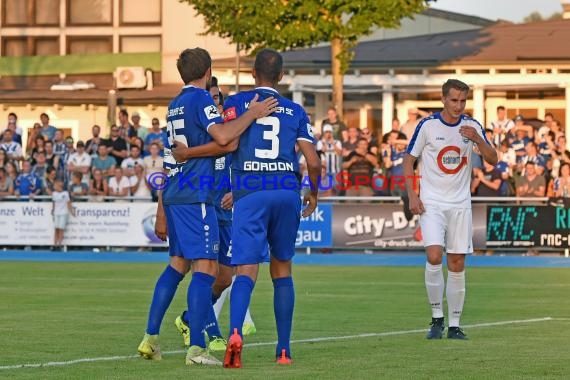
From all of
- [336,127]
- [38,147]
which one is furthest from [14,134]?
[336,127]

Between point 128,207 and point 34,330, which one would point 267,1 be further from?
point 34,330

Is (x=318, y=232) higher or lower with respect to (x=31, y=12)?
lower

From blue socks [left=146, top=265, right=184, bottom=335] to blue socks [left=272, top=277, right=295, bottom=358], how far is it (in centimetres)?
78

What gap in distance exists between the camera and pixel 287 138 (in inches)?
396

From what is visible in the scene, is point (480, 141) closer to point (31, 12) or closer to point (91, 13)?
point (91, 13)

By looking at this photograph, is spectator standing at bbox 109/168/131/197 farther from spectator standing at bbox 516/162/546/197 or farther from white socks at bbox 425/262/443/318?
white socks at bbox 425/262/443/318

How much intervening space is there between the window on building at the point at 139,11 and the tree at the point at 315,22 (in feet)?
67.7

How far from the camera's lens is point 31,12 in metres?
55.1

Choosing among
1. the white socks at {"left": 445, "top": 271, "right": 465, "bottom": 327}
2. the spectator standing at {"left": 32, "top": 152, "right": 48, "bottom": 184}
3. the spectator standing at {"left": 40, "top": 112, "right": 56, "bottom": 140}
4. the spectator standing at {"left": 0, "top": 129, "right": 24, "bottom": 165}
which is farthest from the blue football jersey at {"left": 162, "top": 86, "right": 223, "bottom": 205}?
the spectator standing at {"left": 40, "top": 112, "right": 56, "bottom": 140}

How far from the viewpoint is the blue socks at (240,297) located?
31.9ft

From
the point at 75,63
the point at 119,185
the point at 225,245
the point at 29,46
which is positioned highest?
the point at 29,46

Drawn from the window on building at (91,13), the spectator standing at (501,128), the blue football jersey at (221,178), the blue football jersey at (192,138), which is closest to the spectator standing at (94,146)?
the spectator standing at (501,128)

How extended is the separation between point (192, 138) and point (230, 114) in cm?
33

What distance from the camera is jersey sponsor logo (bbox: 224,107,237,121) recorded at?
32.8 ft
